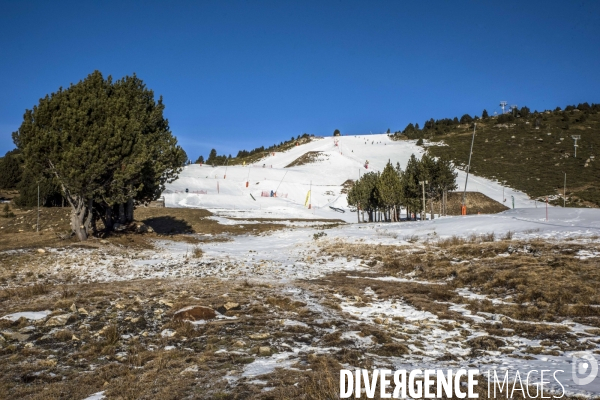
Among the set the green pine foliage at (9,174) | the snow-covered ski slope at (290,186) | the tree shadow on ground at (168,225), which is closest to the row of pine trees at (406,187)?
the snow-covered ski slope at (290,186)

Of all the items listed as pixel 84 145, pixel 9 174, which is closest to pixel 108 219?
pixel 84 145

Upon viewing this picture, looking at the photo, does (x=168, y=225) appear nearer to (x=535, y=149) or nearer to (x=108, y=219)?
(x=108, y=219)

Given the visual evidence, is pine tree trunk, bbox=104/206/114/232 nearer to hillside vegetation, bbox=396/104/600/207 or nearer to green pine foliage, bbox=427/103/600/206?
hillside vegetation, bbox=396/104/600/207

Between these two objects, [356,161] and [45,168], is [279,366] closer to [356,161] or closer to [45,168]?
[45,168]

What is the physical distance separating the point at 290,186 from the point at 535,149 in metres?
65.7

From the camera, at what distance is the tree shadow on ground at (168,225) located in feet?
121

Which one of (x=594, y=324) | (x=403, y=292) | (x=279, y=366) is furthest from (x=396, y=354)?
(x=403, y=292)

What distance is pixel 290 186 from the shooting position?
80125 millimetres

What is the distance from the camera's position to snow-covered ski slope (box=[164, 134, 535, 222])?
62116 millimetres

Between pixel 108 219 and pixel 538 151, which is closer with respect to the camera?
pixel 108 219

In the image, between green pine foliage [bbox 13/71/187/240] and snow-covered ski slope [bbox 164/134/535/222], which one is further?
snow-covered ski slope [bbox 164/134/535/222]

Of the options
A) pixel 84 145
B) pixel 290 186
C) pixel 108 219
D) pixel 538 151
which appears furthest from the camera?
pixel 538 151

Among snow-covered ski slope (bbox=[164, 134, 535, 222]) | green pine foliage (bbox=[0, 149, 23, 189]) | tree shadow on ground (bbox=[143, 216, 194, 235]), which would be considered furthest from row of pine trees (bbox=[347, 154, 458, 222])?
green pine foliage (bbox=[0, 149, 23, 189])

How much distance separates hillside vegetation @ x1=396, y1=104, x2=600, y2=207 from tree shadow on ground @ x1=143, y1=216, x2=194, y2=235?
191 feet
